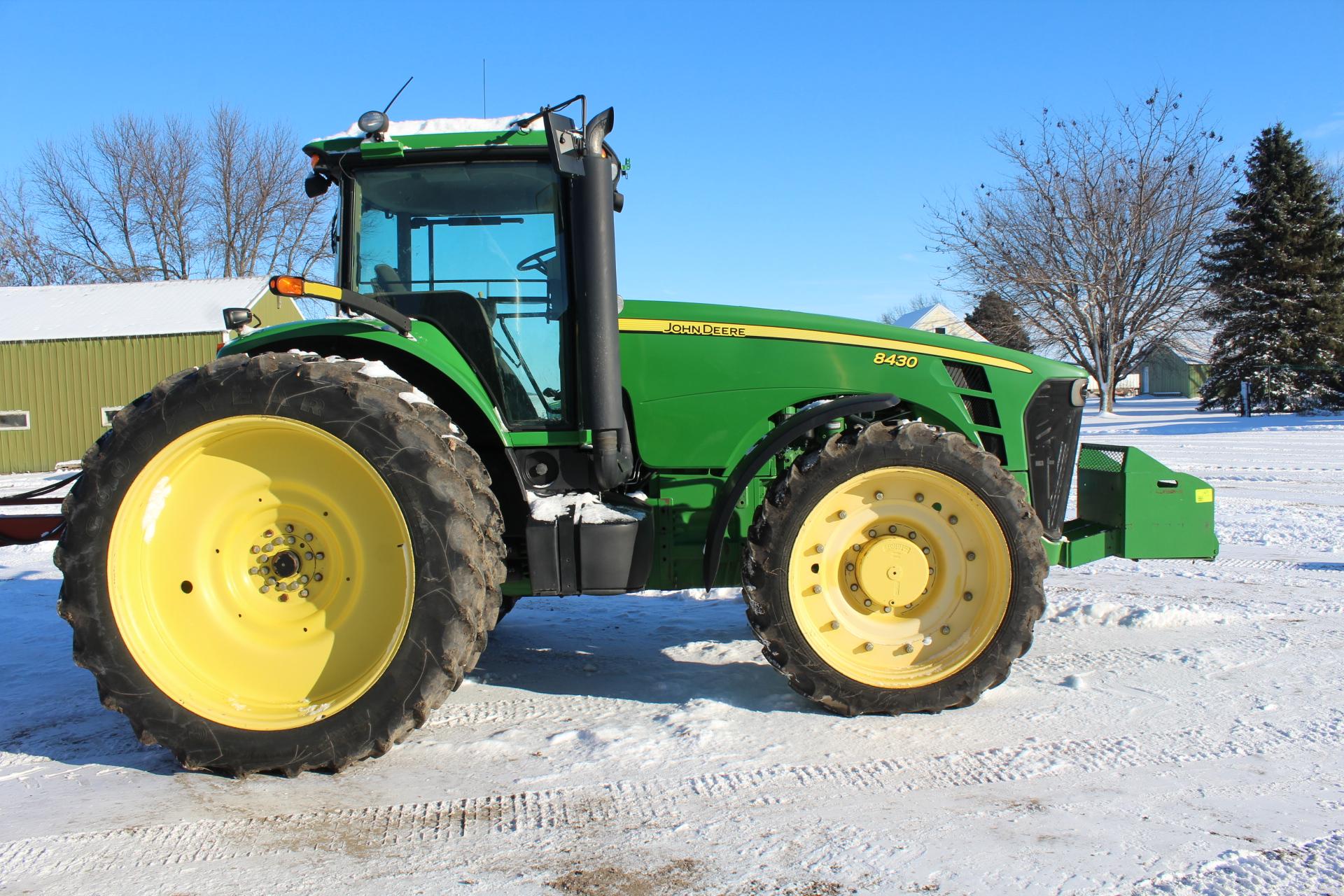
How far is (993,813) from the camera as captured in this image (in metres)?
2.61

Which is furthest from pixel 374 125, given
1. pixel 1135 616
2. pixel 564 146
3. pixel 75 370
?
pixel 75 370

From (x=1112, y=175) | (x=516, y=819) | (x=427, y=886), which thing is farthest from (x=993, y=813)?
(x=1112, y=175)

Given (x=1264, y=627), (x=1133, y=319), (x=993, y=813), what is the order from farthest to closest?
(x=1133, y=319) → (x=1264, y=627) → (x=993, y=813)

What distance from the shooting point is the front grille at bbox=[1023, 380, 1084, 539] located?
399 cm

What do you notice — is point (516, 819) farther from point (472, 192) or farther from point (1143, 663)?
point (1143, 663)

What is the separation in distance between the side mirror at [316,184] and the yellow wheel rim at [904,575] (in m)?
2.33

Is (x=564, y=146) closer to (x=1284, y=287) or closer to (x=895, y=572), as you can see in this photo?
(x=895, y=572)

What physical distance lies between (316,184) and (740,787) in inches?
110

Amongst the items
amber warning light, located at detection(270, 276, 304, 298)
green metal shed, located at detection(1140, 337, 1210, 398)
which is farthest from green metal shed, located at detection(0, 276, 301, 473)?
green metal shed, located at detection(1140, 337, 1210, 398)

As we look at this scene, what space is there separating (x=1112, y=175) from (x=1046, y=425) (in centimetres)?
2749

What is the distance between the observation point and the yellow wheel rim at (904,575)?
3395mm

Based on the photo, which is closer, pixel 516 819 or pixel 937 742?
pixel 516 819

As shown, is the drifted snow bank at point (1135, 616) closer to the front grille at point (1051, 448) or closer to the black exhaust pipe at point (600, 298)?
the front grille at point (1051, 448)

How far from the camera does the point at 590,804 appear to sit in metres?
2.73
